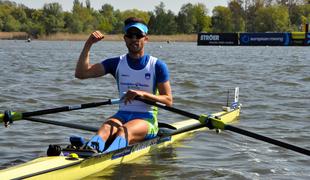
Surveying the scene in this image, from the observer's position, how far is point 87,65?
641 cm

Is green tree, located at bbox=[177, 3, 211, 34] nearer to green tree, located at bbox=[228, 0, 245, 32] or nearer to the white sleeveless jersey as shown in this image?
green tree, located at bbox=[228, 0, 245, 32]

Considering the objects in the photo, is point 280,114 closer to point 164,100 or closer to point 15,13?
point 164,100

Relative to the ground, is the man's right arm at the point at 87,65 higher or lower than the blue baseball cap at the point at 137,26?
lower

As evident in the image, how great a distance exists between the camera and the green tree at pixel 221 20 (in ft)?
342

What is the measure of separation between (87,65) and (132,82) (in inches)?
23.2

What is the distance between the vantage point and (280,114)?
11391 millimetres

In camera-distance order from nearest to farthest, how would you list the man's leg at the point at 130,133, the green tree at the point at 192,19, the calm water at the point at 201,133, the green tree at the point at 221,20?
the man's leg at the point at 130,133 < the calm water at the point at 201,133 < the green tree at the point at 221,20 < the green tree at the point at 192,19

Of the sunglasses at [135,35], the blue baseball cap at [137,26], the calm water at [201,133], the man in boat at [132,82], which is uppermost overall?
the blue baseball cap at [137,26]

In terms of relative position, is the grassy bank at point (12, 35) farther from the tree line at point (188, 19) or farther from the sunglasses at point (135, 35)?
the sunglasses at point (135, 35)

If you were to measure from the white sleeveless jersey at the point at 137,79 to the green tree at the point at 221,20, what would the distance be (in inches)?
3794

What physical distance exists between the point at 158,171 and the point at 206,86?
972 centimetres

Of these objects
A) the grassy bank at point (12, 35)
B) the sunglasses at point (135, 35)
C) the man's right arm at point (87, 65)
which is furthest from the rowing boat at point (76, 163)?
the grassy bank at point (12, 35)

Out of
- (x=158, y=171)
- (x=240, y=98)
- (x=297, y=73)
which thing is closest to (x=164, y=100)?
(x=158, y=171)

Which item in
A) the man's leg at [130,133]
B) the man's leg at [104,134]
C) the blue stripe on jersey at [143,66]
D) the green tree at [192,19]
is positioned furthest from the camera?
the green tree at [192,19]
